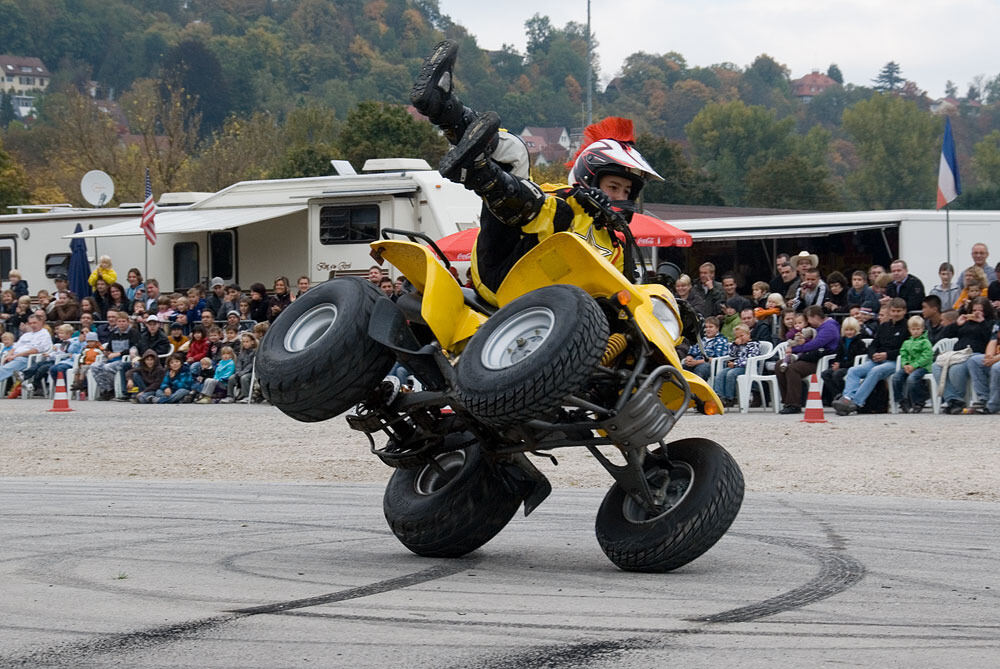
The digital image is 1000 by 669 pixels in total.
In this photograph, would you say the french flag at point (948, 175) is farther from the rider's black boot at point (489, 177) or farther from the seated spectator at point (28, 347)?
the rider's black boot at point (489, 177)

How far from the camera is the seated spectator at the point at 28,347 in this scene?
24.5 m

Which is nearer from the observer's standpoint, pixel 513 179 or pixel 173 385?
pixel 513 179

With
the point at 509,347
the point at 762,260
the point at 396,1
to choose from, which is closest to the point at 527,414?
the point at 509,347

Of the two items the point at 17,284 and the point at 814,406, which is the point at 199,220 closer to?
the point at 17,284

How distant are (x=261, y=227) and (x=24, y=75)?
18021 cm

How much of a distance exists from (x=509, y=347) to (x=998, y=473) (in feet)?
22.2

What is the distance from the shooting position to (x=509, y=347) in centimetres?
660

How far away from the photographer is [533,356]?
6.29 metres

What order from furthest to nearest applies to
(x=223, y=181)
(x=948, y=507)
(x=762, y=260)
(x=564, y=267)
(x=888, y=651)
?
(x=223, y=181), (x=762, y=260), (x=948, y=507), (x=564, y=267), (x=888, y=651)

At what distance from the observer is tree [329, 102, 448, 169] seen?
198 ft

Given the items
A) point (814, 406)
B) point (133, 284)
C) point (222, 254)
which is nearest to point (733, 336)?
point (814, 406)

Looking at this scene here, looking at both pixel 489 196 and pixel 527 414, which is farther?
pixel 489 196

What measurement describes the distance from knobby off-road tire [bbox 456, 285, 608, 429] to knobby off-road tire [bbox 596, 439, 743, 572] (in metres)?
0.87

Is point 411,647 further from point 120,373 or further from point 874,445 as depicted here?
point 120,373
